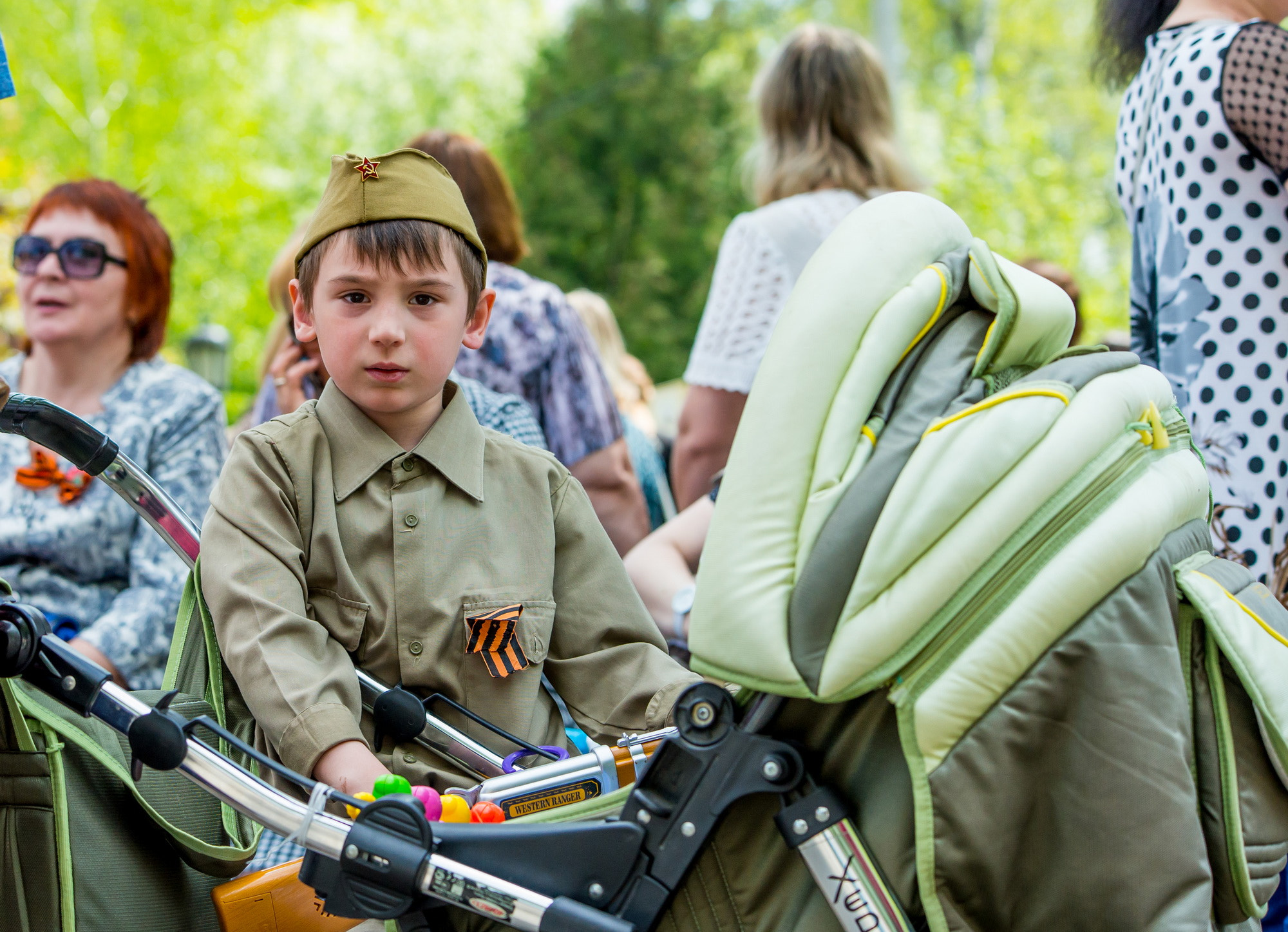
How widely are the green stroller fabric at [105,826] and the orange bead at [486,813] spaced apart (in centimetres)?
43

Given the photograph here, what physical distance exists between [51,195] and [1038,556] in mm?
2882

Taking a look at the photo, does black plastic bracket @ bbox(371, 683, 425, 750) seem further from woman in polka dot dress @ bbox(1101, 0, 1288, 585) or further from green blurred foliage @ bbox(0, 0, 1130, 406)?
green blurred foliage @ bbox(0, 0, 1130, 406)

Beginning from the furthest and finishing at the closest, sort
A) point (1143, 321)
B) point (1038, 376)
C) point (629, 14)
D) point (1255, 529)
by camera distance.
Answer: point (629, 14) < point (1143, 321) < point (1255, 529) < point (1038, 376)

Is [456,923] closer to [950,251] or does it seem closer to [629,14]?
[950,251]

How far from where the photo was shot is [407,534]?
6.38ft

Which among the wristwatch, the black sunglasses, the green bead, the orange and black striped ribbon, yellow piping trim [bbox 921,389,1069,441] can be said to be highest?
the black sunglasses

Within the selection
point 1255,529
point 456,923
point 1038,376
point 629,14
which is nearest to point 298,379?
point 456,923

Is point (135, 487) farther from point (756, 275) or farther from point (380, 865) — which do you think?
point (756, 275)

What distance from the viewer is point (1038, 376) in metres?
1.55

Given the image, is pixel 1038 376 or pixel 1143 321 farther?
pixel 1143 321

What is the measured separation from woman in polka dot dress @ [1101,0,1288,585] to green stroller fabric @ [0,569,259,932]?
205cm

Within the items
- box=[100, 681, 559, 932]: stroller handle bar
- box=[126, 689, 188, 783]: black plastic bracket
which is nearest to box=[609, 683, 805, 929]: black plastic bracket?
box=[100, 681, 559, 932]: stroller handle bar

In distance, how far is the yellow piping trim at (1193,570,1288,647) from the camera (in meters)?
1.49

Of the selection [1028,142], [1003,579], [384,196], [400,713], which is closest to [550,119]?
[1028,142]
